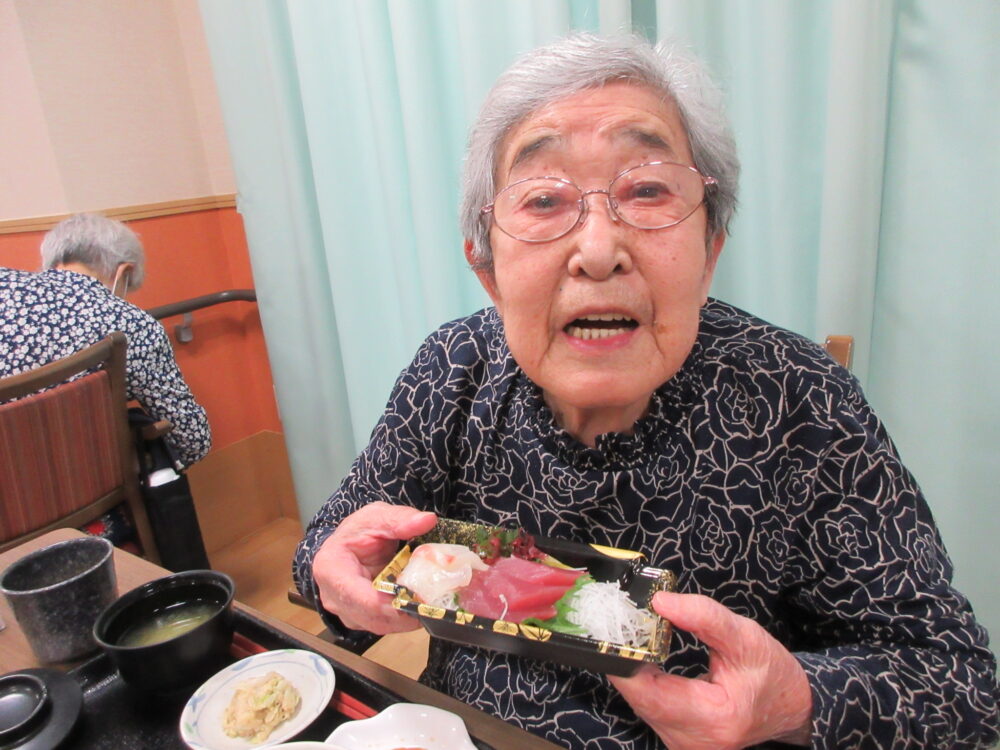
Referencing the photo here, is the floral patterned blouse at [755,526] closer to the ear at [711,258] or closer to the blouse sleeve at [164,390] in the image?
the ear at [711,258]

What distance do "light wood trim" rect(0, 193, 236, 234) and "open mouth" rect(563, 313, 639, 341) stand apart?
2.41 m

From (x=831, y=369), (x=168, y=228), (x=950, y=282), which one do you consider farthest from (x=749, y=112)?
(x=168, y=228)

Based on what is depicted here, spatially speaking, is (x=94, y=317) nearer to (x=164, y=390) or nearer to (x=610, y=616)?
(x=164, y=390)

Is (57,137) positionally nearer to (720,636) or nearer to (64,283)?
(64,283)

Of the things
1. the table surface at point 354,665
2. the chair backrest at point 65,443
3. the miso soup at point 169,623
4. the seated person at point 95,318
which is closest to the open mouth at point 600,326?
the table surface at point 354,665

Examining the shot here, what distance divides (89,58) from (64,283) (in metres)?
1.12

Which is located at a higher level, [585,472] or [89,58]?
[89,58]

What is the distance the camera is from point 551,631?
0.70 m

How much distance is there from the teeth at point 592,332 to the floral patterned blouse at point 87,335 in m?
1.61

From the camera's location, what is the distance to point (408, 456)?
1.13 m

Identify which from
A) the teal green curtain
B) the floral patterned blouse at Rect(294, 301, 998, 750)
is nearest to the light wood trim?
the teal green curtain

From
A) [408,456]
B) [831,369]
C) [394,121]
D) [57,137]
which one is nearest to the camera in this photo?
[831,369]

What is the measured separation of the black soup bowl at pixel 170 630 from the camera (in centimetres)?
73

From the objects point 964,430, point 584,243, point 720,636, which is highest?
point 584,243
